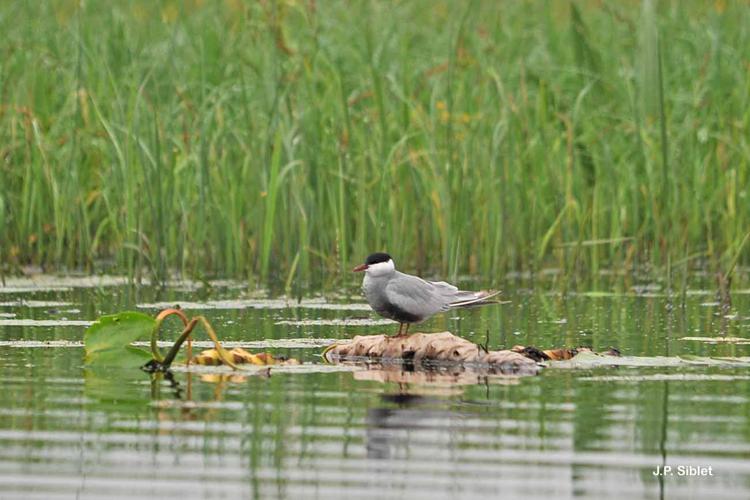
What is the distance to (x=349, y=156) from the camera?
12.4 m

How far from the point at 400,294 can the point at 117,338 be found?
1.43m

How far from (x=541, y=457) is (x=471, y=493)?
1.96ft

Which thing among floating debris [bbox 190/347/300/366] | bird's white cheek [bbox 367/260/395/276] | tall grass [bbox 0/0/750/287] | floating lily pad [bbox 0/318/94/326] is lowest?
floating debris [bbox 190/347/300/366]

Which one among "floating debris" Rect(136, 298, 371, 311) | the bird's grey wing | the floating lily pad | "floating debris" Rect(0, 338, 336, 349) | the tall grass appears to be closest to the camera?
the bird's grey wing

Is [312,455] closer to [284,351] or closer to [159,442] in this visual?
[159,442]

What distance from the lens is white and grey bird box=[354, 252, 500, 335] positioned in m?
8.34

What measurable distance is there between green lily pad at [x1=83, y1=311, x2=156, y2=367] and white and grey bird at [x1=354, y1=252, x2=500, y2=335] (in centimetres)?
121

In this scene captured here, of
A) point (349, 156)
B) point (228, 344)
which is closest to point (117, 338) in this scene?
point (228, 344)

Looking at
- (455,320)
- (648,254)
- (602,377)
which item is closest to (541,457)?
(602,377)

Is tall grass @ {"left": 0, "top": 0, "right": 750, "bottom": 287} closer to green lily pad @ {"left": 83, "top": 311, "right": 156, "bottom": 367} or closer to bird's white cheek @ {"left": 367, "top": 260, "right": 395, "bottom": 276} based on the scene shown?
bird's white cheek @ {"left": 367, "top": 260, "right": 395, "bottom": 276}

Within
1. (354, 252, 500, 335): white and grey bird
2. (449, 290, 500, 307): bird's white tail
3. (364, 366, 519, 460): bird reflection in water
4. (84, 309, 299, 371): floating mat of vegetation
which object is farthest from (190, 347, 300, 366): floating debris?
(449, 290, 500, 307): bird's white tail

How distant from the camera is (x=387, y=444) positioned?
18.5 feet

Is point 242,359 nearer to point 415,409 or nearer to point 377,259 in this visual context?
point 377,259

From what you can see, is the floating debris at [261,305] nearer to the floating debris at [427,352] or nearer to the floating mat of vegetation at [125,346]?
the floating debris at [427,352]
